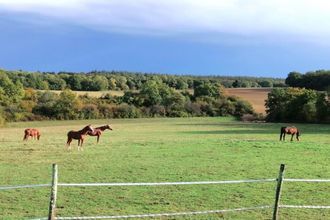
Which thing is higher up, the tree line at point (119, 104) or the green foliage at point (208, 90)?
the green foliage at point (208, 90)

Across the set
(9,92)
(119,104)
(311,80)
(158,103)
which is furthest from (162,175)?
(311,80)

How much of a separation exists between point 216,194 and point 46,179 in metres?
6.03

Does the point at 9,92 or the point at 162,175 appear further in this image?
the point at 9,92

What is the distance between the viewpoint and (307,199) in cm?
1460

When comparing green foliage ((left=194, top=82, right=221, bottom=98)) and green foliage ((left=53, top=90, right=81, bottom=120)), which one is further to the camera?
green foliage ((left=194, top=82, right=221, bottom=98))

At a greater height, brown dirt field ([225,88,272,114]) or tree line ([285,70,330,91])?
tree line ([285,70,330,91])

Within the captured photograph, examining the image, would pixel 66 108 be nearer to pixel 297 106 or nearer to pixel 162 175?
pixel 297 106

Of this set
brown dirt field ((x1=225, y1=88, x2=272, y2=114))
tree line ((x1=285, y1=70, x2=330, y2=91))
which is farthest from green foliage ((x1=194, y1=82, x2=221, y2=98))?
tree line ((x1=285, y1=70, x2=330, y2=91))

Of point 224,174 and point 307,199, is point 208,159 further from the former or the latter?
point 307,199

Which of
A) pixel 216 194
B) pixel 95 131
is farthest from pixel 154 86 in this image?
pixel 216 194

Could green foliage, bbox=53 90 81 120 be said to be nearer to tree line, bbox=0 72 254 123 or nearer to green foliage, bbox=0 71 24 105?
tree line, bbox=0 72 254 123

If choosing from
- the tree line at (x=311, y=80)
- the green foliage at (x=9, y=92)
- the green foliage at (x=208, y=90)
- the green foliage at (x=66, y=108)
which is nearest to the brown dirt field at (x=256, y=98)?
the green foliage at (x=208, y=90)

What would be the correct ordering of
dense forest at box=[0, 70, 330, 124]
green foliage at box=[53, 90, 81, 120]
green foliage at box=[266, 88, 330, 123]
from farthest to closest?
green foliage at box=[53, 90, 81, 120], dense forest at box=[0, 70, 330, 124], green foliage at box=[266, 88, 330, 123]

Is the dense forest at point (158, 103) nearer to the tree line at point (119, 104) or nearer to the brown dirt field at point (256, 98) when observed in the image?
the tree line at point (119, 104)
